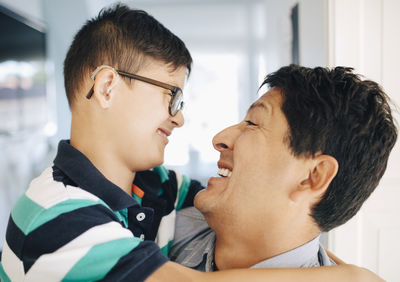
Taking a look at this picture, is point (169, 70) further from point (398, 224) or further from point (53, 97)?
point (53, 97)

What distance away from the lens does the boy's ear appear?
3.37ft

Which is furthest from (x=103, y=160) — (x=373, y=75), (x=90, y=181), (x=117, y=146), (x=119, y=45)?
(x=373, y=75)

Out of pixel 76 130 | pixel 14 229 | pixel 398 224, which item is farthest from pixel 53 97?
pixel 398 224

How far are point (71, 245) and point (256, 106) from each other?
72cm

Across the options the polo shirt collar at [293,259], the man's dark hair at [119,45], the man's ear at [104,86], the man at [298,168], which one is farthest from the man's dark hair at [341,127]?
the man's ear at [104,86]

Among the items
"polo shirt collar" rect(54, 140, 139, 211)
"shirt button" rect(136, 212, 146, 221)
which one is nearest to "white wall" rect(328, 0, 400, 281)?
"shirt button" rect(136, 212, 146, 221)

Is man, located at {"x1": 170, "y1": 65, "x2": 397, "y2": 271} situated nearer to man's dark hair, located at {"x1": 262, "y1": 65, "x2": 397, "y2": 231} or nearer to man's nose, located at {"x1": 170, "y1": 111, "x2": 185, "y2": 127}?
man's dark hair, located at {"x1": 262, "y1": 65, "x2": 397, "y2": 231}

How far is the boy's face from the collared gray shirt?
326 mm

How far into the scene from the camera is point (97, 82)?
3.90 feet

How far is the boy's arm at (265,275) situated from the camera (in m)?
0.86

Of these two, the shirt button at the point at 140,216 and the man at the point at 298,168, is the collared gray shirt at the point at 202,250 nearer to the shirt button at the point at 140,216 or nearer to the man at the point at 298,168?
the man at the point at 298,168

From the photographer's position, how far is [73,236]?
2.79ft

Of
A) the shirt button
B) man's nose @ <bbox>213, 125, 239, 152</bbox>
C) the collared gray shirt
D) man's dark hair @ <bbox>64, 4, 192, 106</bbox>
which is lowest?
the collared gray shirt

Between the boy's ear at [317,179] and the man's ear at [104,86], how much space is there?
2.36 ft
